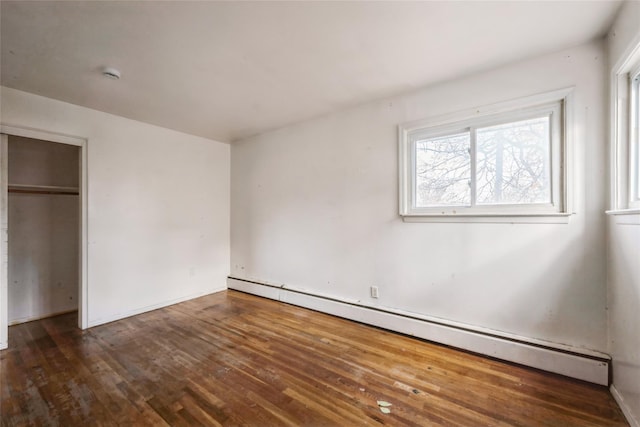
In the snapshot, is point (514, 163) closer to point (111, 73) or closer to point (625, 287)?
point (625, 287)

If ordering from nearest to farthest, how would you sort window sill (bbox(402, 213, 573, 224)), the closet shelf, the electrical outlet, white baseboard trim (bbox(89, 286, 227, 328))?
window sill (bbox(402, 213, 573, 224)) < the electrical outlet < white baseboard trim (bbox(89, 286, 227, 328)) < the closet shelf

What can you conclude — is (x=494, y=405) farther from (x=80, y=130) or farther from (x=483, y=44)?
(x=80, y=130)

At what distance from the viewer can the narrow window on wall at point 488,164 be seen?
2.03m

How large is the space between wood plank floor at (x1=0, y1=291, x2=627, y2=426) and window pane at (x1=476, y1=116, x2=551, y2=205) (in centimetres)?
138

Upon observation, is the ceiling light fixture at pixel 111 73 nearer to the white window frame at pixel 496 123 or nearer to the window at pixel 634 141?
the white window frame at pixel 496 123

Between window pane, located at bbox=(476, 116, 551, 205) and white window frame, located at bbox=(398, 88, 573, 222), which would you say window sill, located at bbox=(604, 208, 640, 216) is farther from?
window pane, located at bbox=(476, 116, 551, 205)

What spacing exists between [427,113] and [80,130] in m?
3.70

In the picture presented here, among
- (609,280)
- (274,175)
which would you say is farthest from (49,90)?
(609,280)

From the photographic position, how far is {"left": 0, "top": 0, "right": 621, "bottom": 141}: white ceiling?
159cm

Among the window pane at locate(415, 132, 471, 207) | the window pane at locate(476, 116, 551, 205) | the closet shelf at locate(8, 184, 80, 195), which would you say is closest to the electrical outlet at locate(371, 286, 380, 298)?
the window pane at locate(415, 132, 471, 207)

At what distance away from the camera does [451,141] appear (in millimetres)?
2494

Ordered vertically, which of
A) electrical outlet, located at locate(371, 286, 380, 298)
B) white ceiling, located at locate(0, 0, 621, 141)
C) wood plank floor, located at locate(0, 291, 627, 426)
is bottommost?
wood plank floor, located at locate(0, 291, 627, 426)

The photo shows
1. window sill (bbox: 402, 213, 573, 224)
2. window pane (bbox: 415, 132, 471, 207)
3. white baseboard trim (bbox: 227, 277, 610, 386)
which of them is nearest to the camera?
white baseboard trim (bbox: 227, 277, 610, 386)

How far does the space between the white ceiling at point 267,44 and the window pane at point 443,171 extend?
0.58 m
